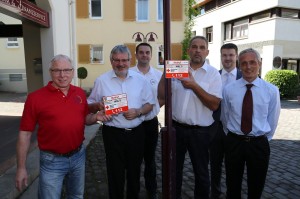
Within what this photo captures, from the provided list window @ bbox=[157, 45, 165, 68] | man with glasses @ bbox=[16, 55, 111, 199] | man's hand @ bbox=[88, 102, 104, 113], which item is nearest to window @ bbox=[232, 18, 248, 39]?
window @ bbox=[157, 45, 165, 68]

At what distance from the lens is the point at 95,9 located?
18766 mm

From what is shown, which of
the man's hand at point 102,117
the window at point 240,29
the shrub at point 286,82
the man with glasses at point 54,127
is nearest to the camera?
the man with glasses at point 54,127

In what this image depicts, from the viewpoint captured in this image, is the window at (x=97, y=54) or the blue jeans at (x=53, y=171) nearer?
the blue jeans at (x=53, y=171)

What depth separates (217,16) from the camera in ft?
84.0

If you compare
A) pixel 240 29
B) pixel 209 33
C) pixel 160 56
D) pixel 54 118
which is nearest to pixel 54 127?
pixel 54 118

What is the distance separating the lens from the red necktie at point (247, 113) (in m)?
2.89

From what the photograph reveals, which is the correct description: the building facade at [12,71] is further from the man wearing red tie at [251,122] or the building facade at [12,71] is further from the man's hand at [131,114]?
the man wearing red tie at [251,122]

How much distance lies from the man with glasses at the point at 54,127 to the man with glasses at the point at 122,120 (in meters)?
0.37

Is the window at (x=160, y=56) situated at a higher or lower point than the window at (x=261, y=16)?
lower

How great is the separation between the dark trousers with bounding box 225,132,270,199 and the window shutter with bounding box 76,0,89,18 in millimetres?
17400

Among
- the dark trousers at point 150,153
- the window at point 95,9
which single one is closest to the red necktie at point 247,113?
the dark trousers at point 150,153

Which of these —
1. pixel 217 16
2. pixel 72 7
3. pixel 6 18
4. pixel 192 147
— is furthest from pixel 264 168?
pixel 217 16

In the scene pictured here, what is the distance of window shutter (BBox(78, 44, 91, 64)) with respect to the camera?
61.5 feet

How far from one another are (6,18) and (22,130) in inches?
699
